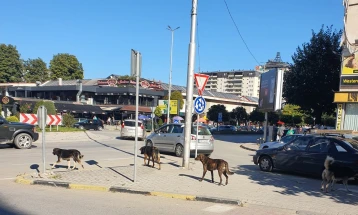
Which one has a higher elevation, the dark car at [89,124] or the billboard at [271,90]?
the billboard at [271,90]

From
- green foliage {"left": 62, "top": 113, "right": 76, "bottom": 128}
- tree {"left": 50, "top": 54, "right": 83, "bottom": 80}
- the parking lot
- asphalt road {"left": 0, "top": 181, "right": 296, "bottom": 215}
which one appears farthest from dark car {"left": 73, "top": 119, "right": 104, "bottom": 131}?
tree {"left": 50, "top": 54, "right": 83, "bottom": 80}

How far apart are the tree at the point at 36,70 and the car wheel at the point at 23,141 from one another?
77.0 metres

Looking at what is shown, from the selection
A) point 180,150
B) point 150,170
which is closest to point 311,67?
point 180,150

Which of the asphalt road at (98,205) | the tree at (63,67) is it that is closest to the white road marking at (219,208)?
the asphalt road at (98,205)

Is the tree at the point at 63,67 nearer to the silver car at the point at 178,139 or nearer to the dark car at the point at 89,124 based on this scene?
the dark car at the point at 89,124

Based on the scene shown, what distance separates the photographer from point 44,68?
91.6 meters

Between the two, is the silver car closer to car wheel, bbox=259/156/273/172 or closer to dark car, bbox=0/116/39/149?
car wheel, bbox=259/156/273/172

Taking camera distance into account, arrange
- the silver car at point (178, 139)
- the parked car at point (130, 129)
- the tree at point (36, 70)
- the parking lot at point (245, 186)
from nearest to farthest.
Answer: the parking lot at point (245, 186) < the silver car at point (178, 139) < the parked car at point (130, 129) < the tree at point (36, 70)

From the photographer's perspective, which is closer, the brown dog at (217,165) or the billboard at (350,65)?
the brown dog at (217,165)

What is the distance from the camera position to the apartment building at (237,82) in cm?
16968

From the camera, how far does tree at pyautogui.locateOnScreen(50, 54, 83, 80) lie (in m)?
84.8

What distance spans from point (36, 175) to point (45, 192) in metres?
1.74

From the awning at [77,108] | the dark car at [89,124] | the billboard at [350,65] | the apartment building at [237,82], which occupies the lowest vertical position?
the dark car at [89,124]

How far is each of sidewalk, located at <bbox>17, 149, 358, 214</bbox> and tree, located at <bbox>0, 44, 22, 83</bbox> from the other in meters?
80.7
